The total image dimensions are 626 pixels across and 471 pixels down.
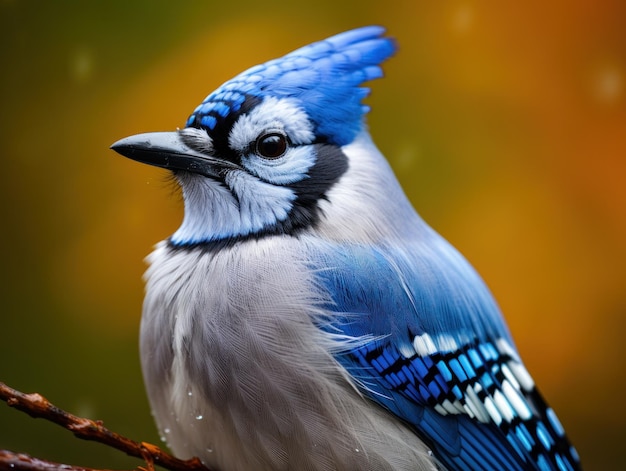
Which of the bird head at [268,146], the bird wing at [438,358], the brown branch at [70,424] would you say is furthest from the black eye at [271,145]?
the brown branch at [70,424]

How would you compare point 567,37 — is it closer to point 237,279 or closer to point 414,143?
point 414,143

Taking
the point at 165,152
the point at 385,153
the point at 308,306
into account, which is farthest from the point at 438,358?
the point at 385,153

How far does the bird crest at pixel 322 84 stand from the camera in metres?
0.95

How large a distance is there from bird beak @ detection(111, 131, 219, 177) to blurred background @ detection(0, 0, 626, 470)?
0.42 m

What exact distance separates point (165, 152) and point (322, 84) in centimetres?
23

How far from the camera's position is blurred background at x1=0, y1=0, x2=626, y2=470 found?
1400mm

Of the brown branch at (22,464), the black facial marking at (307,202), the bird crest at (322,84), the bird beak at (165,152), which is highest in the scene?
the bird crest at (322,84)

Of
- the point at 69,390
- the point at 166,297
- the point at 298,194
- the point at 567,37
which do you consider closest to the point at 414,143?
the point at 567,37

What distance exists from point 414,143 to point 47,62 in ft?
2.44

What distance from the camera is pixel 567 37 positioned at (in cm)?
145

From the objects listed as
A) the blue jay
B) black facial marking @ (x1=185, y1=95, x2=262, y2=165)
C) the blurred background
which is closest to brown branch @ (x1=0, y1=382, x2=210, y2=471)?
the blue jay

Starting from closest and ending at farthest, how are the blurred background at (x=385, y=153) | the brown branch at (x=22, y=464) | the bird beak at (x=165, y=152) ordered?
the brown branch at (x=22, y=464)
the bird beak at (x=165, y=152)
the blurred background at (x=385, y=153)

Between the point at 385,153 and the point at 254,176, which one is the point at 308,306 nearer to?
the point at 254,176

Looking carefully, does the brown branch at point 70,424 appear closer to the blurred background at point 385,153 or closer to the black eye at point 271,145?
the black eye at point 271,145
